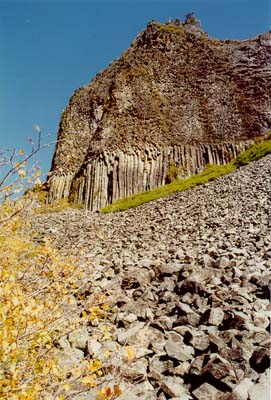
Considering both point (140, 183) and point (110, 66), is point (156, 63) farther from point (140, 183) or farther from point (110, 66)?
point (140, 183)

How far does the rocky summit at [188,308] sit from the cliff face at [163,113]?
1854 centimetres

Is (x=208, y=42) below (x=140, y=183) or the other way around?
the other way around

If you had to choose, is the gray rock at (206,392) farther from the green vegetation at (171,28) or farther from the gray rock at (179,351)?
the green vegetation at (171,28)

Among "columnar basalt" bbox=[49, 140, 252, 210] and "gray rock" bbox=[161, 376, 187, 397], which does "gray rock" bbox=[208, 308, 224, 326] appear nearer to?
"gray rock" bbox=[161, 376, 187, 397]

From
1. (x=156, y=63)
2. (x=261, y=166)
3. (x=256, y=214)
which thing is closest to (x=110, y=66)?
(x=156, y=63)

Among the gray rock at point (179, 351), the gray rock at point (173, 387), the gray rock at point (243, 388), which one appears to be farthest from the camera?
the gray rock at point (179, 351)

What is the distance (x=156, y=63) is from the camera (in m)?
40.8

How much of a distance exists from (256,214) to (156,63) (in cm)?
3212

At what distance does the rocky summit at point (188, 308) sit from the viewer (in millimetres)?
4707

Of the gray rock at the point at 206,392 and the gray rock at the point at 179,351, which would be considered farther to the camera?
the gray rock at the point at 179,351

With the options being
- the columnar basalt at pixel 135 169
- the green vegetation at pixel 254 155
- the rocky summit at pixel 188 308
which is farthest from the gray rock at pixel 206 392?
the columnar basalt at pixel 135 169

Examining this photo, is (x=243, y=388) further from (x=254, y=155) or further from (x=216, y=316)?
(x=254, y=155)

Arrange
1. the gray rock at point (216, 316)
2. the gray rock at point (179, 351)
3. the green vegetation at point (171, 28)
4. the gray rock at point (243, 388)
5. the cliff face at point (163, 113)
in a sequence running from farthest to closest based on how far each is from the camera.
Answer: the green vegetation at point (171, 28), the cliff face at point (163, 113), the gray rock at point (216, 316), the gray rock at point (179, 351), the gray rock at point (243, 388)

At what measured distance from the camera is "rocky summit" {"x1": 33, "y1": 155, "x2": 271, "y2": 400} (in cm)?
471
